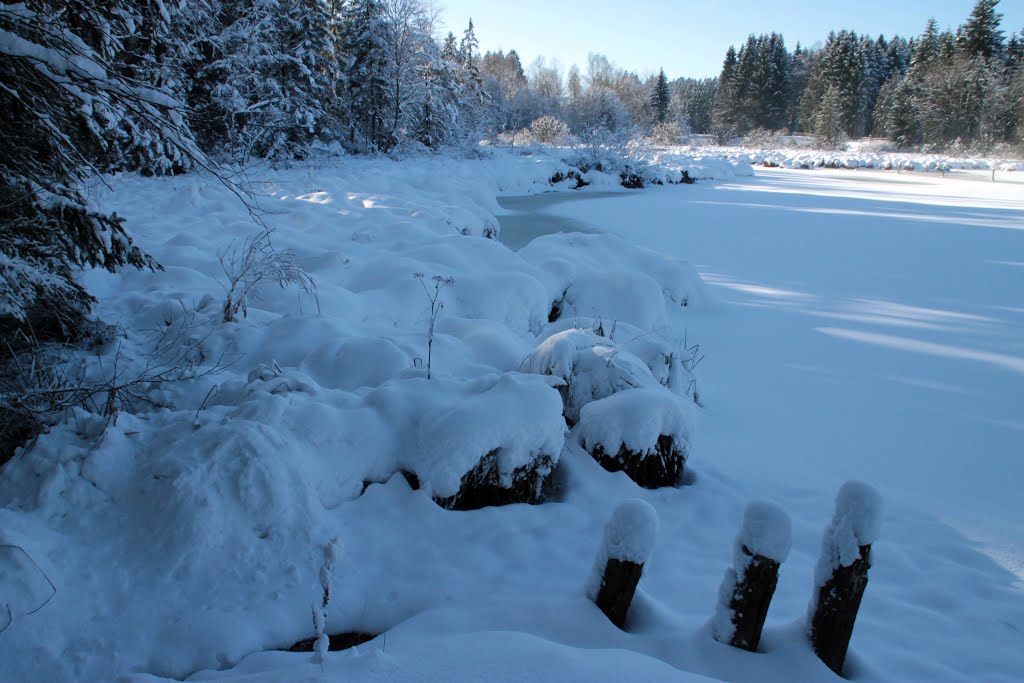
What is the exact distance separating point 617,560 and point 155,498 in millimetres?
1879

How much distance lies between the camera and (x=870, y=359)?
6055 mm

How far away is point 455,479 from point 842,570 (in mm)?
1709

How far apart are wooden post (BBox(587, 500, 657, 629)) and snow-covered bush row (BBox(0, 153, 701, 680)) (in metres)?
0.78

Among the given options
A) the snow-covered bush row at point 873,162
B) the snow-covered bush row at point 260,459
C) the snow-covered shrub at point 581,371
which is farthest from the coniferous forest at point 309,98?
the snow-covered bush row at point 873,162

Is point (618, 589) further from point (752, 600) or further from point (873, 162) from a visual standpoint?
point (873, 162)

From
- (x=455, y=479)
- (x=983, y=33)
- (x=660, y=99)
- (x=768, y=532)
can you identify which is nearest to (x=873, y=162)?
(x=983, y=33)

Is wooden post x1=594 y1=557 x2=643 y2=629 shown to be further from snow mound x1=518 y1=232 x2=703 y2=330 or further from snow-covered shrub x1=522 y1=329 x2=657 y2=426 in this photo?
snow mound x1=518 y1=232 x2=703 y2=330

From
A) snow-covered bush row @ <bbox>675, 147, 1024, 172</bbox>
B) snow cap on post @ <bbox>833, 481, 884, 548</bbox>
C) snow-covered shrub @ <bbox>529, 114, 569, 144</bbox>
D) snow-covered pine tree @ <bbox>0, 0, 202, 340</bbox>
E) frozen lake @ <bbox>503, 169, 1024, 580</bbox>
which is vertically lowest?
frozen lake @ <bbox>503, 169, 1024, 580</bbox>

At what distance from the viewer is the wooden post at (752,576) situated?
5.82ft

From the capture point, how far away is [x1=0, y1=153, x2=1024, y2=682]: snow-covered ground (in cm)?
198

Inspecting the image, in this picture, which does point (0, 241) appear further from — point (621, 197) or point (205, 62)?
point (621, 197)

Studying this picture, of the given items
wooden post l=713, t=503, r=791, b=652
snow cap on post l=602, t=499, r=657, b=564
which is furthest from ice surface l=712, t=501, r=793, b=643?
snow cap on post l=602, t=499, r=657, b=564

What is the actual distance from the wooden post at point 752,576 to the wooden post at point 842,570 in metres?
0.17

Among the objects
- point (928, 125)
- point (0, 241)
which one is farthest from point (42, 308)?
point (928, 125)
